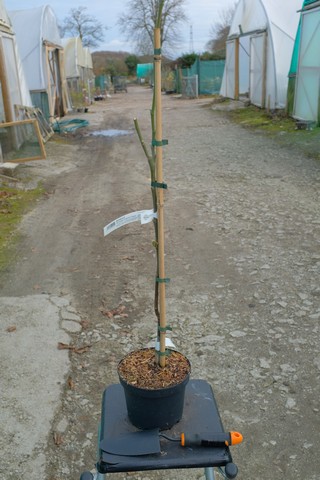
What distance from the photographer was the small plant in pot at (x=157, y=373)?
6.21 ft

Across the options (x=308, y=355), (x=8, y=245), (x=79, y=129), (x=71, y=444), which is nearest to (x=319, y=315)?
(x=308, y=355)

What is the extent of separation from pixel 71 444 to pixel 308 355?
177cm

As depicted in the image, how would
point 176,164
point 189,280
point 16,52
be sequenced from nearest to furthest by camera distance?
point 189,280 → point 176,164 → point 16,52

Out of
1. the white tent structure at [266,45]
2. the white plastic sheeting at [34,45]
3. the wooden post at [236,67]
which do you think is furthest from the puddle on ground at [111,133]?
the wooden post at [236,67]

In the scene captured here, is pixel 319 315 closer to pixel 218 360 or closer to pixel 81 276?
pixel 218 360

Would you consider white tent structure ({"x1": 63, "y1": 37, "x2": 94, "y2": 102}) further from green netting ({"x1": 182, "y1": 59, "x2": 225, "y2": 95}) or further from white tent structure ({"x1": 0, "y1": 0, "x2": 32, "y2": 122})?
white tent structure ({"x1": 0, "y1": 0, "x2": 32, "y2": 122})

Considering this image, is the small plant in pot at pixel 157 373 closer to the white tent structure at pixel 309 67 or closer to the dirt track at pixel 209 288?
the dirt track at pixel 209 288

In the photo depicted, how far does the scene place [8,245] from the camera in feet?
18.3

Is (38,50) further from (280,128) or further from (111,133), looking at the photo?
(280,128)

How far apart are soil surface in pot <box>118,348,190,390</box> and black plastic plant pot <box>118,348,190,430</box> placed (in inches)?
1.3

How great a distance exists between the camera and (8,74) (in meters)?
9.94

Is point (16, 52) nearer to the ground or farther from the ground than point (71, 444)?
farther from the ground

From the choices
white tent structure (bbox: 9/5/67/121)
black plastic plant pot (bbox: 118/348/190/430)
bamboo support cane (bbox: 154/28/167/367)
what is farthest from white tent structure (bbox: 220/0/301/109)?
black plastic plant pot (bbox: 118/348/190/430)

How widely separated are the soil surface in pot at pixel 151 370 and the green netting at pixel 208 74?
28518 millimetres
